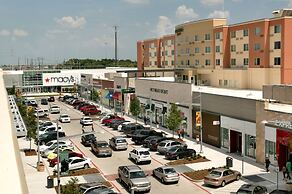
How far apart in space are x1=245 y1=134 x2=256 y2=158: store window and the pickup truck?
12.8 metres

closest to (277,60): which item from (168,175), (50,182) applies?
(168,175)

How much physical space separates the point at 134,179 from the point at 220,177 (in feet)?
20.6

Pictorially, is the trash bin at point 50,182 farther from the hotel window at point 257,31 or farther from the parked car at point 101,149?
the hotel window at point 257,31

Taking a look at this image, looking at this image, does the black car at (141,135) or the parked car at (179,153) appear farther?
the black car at (141,135)

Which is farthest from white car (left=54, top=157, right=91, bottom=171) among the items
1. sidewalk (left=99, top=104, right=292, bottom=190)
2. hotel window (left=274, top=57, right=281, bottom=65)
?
hotel window (left=274, top=57, right=281, bottom=65)

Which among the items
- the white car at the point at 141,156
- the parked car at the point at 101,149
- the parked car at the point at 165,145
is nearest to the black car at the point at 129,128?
the parked car at the point at 101,149

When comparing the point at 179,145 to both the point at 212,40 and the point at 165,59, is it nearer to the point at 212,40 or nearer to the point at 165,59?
the point at 212,40

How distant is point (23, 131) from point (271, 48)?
37826 millimetres

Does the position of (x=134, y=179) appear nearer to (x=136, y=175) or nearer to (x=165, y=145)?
(x=136, y=175)

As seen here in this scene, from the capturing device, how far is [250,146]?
38.0 m

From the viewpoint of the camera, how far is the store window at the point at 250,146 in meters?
37.5

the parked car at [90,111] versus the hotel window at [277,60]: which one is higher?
the hotel window at [277,60]

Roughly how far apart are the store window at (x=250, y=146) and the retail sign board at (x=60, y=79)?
285 feet

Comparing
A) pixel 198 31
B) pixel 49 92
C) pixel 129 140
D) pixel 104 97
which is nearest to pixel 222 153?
pixel 129 140
